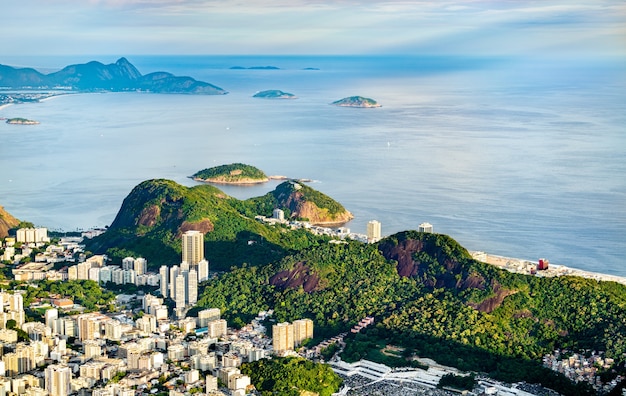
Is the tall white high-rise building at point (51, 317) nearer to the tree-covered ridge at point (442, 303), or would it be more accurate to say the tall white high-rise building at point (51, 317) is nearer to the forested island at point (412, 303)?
the forested island at point (412, 303)

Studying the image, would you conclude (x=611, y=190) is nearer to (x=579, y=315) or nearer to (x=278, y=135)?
(x=579, y=315)

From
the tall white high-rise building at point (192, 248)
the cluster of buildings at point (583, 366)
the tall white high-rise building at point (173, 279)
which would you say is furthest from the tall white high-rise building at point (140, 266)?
the cluster of buildings at point (583, 366)

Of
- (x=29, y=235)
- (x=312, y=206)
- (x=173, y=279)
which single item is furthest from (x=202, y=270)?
(x=312, y=206)

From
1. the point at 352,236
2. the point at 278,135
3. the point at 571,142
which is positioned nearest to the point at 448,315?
the point at 352,236

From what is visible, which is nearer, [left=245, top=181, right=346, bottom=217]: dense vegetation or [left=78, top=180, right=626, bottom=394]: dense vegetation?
[left=78, top=180, right=626, bottom=394]: dense vegetation

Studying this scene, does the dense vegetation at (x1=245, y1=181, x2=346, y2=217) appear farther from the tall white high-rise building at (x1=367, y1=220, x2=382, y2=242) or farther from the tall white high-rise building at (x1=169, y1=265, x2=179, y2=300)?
the tall white high-rise building at (x1=169, y1=265, x2=179, y2=300)

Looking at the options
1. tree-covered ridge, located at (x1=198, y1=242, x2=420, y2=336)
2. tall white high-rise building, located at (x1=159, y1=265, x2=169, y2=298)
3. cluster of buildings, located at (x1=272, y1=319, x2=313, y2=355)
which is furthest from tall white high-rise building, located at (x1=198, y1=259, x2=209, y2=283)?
cluster of buildings, located at (x1=272, y1=319, x2=313, y2=355)

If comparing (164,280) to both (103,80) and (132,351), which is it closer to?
(132,351)
